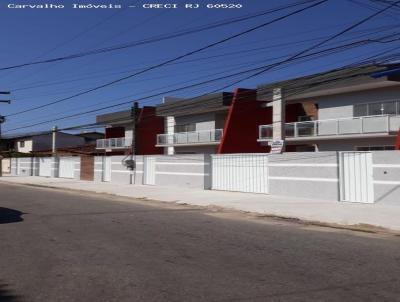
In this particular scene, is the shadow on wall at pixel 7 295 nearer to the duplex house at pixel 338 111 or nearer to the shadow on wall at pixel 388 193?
the shadow on wall at pixel 388 193

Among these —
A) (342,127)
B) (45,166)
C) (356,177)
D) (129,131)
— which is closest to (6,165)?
(45,166)

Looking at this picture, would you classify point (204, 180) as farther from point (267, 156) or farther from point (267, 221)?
point (267, 221)

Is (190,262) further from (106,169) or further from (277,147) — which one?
(106,169)

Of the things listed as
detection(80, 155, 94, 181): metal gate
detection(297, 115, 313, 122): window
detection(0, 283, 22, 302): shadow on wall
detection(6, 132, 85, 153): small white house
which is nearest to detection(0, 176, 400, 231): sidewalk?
detection(0, 283, 22, 302): shadow on wall

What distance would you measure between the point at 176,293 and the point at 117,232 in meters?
5.64

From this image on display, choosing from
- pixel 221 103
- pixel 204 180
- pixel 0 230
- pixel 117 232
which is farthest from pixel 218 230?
pixel 221 103

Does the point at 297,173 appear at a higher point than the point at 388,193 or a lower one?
higher

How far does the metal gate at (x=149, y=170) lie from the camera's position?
32.1 m

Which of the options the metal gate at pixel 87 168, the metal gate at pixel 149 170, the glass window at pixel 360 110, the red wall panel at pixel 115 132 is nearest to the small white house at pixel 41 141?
the red wall panel at pixel 115 132

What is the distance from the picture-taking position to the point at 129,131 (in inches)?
2172

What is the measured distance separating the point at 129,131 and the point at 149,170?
23.2m

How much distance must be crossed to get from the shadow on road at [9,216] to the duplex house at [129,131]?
32.1 m

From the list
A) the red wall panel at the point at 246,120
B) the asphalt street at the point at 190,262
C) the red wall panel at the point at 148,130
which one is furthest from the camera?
the red wall panel at the point at 148,130

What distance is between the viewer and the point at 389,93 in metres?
30.8
